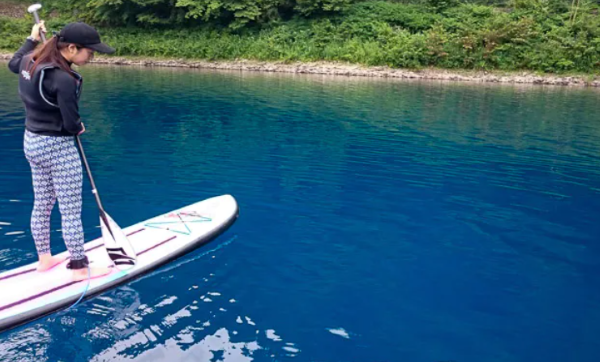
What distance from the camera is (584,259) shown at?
6.36 meters

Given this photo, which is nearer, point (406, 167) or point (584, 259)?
point (584, 259)

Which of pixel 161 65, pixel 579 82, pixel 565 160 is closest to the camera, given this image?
pixel 565 160

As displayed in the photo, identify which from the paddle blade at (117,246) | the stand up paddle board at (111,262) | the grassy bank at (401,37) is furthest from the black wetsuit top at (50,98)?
the grassy bank at (401,37)

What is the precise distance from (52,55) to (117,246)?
6.97 feet

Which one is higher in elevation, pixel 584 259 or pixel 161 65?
pixel 161 65

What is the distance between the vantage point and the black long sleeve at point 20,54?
4.56m

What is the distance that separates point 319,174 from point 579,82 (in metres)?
26.0

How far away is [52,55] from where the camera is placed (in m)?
4.17

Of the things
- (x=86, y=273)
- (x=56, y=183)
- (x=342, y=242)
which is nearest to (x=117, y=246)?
(x=86, y=273)

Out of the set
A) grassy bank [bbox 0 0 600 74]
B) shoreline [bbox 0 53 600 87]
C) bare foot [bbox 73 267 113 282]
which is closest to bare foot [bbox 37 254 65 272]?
bare foot [bbox 73 267 113 282]

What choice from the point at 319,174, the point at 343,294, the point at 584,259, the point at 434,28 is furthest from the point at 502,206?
the point at 434,28

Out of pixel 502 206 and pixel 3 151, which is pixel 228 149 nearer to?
pixel 3 151

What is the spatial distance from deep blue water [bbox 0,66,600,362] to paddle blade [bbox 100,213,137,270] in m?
0.28

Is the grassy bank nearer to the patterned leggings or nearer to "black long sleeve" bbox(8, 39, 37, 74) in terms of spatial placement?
"black long sleeve" bbox(8, 39, 37, 74)
